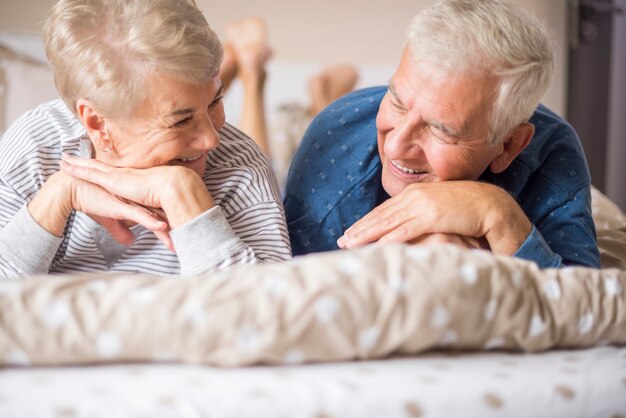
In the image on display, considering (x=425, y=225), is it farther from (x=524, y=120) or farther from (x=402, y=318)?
(x=402, y=318)

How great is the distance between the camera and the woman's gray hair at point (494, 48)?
130 cm

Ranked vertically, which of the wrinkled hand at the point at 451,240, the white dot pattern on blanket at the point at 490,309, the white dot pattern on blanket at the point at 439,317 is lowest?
the wrinkled hand at the point at 451,240

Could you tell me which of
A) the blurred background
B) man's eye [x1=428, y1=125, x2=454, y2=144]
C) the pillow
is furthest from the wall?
man's eye [x1=428, y1=125, x2=454, y2=144]

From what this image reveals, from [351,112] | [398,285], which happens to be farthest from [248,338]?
[351,112]

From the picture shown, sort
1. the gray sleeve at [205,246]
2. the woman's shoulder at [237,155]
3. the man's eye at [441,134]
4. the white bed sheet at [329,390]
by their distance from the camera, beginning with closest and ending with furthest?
the white bed sheet at [329,390] < the gray sleeve at [205,246] < the man's eye at [441,134] < the woman's shoulder at [237,155]

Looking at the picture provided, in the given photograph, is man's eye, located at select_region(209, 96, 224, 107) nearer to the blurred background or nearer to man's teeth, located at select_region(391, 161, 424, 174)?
man's teeth, located at select_region(391, 161, 424, 174)

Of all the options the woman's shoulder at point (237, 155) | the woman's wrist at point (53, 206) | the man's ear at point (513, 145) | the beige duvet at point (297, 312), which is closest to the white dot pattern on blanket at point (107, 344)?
the beige duvet at point (297, 312)

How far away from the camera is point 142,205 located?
4.37 ft

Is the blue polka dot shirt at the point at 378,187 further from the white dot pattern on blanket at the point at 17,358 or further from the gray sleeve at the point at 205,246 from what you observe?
the white dot pattern on blanket at the point at 17,358

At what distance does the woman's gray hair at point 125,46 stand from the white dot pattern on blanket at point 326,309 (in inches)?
22.5

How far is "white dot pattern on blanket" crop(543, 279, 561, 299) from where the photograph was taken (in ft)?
3.06

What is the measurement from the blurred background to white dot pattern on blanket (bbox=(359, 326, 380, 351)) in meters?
2.76

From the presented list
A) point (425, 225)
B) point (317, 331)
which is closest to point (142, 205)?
point (425, 225)

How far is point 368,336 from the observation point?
33.0 inches
